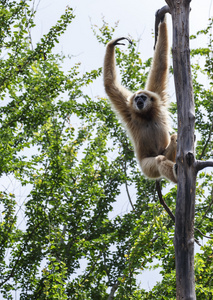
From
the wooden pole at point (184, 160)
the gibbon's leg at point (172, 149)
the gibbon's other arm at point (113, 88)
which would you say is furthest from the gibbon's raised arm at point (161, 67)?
the wooden pole at point (184, 160)

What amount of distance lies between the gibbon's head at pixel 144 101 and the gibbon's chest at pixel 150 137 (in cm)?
30

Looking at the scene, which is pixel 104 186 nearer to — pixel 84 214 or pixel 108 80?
pixel 84 214

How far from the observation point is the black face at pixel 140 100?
7.03m

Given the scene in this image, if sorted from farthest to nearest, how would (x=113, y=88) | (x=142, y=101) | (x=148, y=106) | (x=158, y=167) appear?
(x=113, y=88)
(x=148, y=106)
(x=142, y=101)
(x=158, y=167)

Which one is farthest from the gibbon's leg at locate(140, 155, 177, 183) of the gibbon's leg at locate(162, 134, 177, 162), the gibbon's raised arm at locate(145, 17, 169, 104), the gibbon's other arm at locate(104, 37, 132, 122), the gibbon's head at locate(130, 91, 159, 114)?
the gibbon's raised arm at locate(145, 17, 169, 104)

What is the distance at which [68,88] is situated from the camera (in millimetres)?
13727

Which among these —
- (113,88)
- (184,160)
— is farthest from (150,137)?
(184,160)

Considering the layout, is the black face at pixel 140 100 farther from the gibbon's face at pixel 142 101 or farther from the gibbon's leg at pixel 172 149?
the gibbon's leg at pixel 172 149

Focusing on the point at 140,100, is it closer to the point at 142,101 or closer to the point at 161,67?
the point at 142,101

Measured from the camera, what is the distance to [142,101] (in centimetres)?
703

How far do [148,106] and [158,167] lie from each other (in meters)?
1.46

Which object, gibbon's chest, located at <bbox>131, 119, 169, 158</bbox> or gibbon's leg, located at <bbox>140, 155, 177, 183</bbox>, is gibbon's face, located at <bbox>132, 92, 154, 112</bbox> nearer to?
gibbon's chest, located at <bbox>131, 119, 169, 158</bbox>

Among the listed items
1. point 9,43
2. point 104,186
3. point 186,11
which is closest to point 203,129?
point 104,186

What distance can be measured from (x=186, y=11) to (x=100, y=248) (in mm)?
8552
